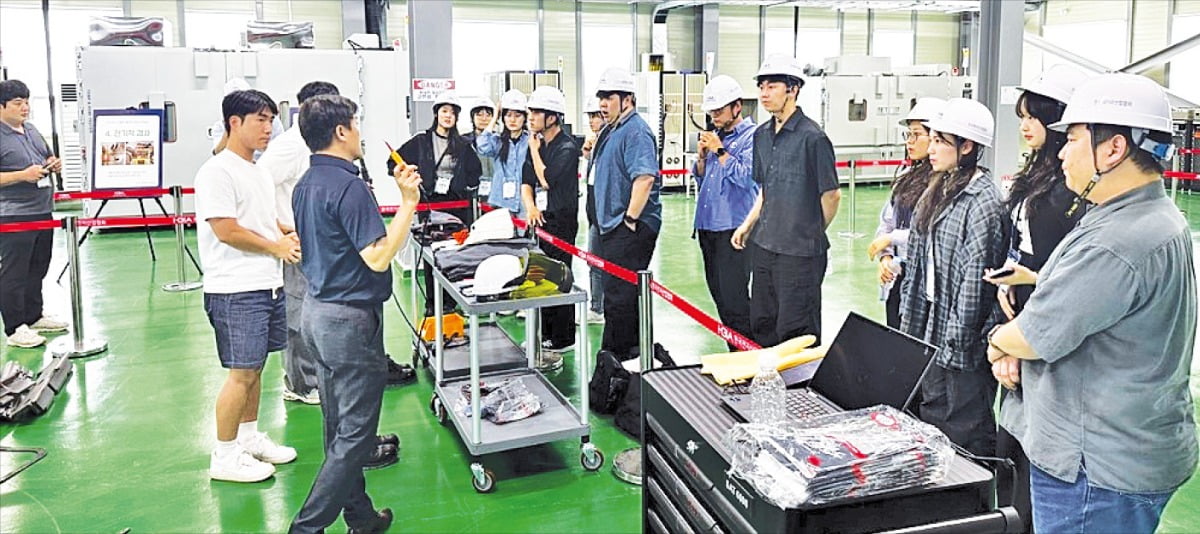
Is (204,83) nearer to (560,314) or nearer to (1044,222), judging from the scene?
(560,314)

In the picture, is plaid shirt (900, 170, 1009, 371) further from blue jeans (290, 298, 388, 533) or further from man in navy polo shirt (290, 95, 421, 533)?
blue jeans (290, 298, 388, 533)

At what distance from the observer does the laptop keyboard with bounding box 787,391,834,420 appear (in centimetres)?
174

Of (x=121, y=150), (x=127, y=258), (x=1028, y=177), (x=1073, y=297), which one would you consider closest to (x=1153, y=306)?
(x=1073, y=297)

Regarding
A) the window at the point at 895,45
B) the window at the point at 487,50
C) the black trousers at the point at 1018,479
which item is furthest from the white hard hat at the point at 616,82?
the window at the point at 895,45

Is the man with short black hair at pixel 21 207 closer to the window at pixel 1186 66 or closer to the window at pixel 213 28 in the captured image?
the window at pixel 213 28

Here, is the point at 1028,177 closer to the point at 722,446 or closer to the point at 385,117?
the point at 722,446

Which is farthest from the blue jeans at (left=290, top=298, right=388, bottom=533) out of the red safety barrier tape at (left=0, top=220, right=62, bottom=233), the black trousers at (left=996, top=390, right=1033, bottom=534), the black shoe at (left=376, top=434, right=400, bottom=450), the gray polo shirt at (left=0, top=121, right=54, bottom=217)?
the gray polo shirt at (left=0, top=121, right=54, bottom=217)

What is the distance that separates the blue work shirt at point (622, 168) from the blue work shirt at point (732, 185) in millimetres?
338

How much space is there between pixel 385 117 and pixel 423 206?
17.5ft

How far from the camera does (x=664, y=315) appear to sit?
6.75m

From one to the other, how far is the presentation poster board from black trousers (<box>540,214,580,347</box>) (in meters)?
3.20

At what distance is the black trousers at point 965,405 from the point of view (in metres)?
2.90

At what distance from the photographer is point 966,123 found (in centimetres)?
296

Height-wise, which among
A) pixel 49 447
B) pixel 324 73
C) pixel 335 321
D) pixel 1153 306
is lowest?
pixel 49 447
